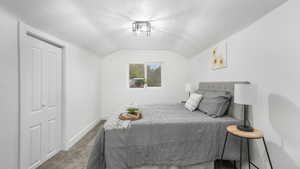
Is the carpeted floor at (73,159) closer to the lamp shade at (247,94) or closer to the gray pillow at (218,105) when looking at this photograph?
the gray pillow at (218,105)

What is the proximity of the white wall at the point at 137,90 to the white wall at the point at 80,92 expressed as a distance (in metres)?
0.37

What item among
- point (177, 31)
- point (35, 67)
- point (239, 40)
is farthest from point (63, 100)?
point (239, 40)

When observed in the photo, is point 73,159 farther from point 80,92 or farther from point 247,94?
point 247,94

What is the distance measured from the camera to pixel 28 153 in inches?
64.8

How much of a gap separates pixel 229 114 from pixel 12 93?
3099mm

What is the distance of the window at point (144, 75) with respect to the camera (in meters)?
4.20

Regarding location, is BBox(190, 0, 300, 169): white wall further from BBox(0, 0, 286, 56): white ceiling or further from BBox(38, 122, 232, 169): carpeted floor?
BBox(38, 122, 232, 169): carpeted floor

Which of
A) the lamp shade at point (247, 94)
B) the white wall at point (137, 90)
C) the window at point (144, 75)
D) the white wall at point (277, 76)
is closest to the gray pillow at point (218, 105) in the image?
the white wall at point (277, 76)

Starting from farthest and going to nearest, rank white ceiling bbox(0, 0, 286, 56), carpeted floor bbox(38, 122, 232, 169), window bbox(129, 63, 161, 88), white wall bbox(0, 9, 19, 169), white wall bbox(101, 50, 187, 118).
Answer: window bbox(129, 63, 161, 88), white wall bbox(101, 50, 187, 118), carpeted floor bbox(38, 122, 232, 169), white ceiling bbox(0, 0, 286, 56), white wall bbox(0, 9, 19, 169)

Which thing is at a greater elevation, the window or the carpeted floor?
the window

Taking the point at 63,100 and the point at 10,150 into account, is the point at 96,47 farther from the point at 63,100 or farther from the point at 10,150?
the point at 10,150

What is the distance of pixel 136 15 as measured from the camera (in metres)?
1.94

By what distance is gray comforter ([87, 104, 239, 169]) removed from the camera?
157 cm

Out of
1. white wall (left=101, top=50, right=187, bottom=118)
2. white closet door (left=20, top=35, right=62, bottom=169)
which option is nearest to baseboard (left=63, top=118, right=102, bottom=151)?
white closet door (left=20, top=35, right=62, bottom=169)
